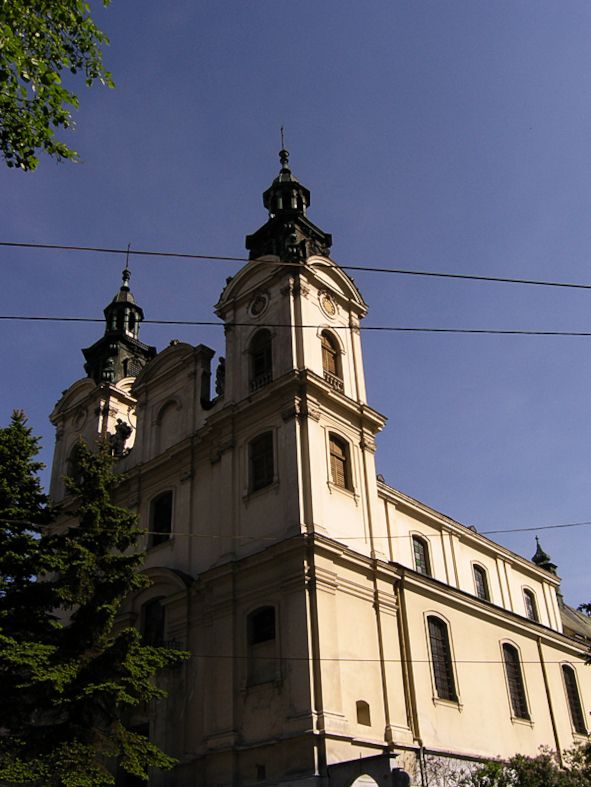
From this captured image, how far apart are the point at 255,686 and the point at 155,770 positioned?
12.8 feet

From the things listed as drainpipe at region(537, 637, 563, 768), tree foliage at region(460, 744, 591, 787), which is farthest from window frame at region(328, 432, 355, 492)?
drainpipe at region(537, 637, 563, 768)

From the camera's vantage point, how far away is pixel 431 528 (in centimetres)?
3127

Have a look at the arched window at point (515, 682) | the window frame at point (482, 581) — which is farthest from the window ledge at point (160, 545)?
the window frame at point (482, 581)

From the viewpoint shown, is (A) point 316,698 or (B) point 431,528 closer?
(A) point 316,698

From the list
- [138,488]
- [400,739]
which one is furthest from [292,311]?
[400,739]

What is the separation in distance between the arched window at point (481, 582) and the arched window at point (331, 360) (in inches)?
436

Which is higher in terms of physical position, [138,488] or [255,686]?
[138,488]

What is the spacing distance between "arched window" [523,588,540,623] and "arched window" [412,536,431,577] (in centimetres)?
832

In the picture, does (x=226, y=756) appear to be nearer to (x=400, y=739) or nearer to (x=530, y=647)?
(x=400, y=739)

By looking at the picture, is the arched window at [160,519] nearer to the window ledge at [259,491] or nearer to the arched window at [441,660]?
the window ledge at [259,491]

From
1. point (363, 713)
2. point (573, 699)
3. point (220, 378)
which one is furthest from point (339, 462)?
point (573, 699)

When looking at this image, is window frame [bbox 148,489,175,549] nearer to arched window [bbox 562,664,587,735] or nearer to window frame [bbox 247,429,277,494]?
window frame [bbox 247,429,277,494]

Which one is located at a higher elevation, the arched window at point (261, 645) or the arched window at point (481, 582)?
the arched window at point (481, 582)

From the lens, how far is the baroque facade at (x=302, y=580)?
2127cm
